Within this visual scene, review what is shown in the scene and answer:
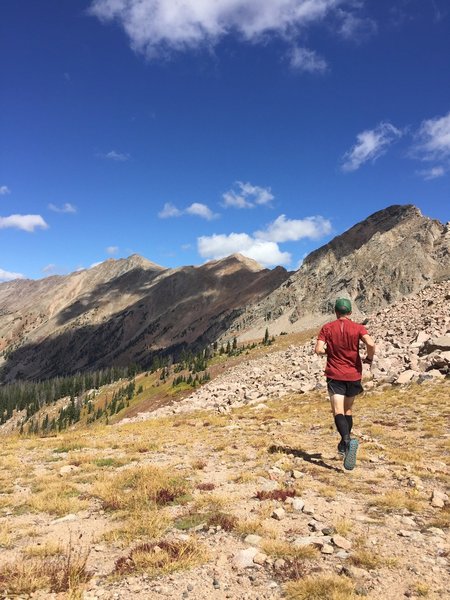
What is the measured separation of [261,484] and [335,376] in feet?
12.1

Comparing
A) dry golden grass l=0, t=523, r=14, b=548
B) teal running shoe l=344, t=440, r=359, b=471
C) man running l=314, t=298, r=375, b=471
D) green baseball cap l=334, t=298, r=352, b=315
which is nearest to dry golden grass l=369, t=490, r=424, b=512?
teal running shoe l=344, t=440, r=359, b=471

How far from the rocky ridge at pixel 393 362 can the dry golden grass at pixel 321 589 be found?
2401 cm

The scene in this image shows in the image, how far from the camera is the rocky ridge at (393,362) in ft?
93.8

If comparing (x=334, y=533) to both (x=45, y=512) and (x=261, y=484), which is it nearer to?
(x=261, y=484)

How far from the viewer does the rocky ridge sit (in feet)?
93.8

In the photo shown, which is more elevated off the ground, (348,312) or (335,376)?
(348,312)

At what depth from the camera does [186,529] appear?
26.1ft

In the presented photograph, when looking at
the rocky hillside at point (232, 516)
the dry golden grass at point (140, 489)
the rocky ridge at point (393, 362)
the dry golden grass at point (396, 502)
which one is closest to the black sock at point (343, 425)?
the rocky hillside at point (232, 516)

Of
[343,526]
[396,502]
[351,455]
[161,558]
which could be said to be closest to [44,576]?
[161,558]

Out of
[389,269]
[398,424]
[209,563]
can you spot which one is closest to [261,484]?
[209,563]

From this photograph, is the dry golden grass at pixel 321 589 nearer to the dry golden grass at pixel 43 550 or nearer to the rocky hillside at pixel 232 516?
the rocky hillside at pixel 232 516

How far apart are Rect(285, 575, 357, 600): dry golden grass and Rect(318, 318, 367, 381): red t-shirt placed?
6603mm

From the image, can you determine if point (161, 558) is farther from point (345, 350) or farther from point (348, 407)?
point (345, 350)

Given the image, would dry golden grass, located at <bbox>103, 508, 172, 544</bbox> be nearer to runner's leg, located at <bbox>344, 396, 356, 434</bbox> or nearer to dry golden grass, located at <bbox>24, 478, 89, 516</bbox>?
dry golden grass, located at <bbox>24, 478, 89, 516</bbox>
